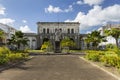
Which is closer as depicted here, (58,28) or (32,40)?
(58,28)

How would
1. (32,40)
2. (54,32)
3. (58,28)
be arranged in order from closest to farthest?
(58,28) < (54,32) < (32,40)

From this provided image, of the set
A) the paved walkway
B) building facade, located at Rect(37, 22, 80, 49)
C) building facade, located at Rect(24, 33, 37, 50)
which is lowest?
the paved walkway

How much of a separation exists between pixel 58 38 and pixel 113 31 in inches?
1012

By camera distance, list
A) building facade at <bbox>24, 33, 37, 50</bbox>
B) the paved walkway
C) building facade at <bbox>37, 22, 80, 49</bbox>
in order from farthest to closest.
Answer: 1. building facade at <bbox>24, 33, 37, 50</bbox>
2. building facade at <bbox>37, 22, 80, 49</bbox>
3. the paved walkway

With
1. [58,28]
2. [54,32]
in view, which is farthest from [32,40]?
[58,28]

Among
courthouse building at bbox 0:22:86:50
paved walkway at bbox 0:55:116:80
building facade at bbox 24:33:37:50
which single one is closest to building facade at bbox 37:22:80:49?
courthouse building at bbox 0:22:86:50

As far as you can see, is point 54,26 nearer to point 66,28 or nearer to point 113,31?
point 66,28

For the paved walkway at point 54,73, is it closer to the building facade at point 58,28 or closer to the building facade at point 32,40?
the building facade at point 58,28

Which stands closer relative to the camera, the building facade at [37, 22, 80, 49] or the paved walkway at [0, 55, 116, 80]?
the paved walkway at [0, 55, 116, 80]

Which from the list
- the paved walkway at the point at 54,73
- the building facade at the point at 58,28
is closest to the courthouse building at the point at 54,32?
the building facade at the point at 58,28

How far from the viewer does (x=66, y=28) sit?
120 m

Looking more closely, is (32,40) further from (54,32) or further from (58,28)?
(58,28)

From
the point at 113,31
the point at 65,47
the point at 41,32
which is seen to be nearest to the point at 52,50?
the point at 65,47

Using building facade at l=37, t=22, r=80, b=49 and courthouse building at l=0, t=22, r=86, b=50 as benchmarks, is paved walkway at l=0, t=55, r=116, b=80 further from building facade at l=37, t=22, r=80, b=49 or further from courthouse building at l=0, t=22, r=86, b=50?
building facade at l=37, t=22, r=80, b=49
